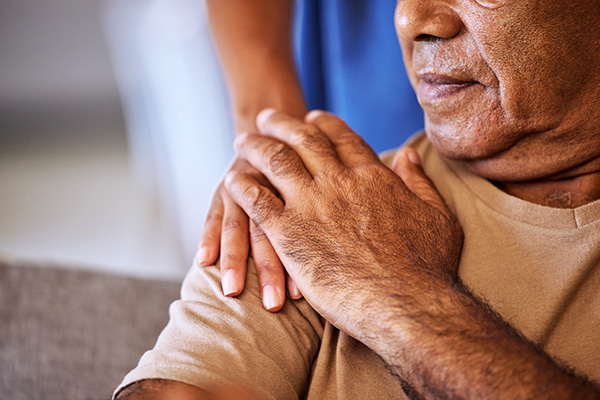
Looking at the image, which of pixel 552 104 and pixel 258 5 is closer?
pixel 552 104

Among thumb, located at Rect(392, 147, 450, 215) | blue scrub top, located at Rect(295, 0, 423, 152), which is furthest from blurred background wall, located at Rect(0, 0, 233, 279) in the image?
thumb, located at Rect(392, 147, 450, 215)

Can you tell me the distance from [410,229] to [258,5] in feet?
3.07

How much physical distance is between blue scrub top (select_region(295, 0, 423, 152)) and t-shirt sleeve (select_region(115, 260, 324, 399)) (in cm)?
93

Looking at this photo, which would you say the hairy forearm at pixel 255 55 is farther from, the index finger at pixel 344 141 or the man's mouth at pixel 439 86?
the man's mouth at pixel 439 86

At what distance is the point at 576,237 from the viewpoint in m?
1.06

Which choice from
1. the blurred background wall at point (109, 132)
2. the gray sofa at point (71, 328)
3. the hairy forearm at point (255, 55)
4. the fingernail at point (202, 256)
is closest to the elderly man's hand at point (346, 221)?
the fingernail at point (202, 256)

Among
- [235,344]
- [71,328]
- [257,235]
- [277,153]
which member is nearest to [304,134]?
[277,153]

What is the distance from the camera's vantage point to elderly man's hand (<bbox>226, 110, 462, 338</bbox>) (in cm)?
95

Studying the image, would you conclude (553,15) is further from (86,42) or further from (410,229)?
(86,42)

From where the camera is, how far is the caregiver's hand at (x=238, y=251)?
40.9 inches

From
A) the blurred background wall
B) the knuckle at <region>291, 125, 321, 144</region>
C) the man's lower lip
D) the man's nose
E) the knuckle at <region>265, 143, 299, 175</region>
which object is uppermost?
the man's nose

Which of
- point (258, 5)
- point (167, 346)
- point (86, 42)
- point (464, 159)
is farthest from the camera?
point (86, 42)

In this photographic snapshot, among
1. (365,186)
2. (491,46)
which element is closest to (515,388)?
(365,186)

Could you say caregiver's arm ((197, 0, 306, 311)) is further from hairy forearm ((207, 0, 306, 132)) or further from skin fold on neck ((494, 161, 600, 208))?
skin fold on neck ((494, 161, 600, 208))
